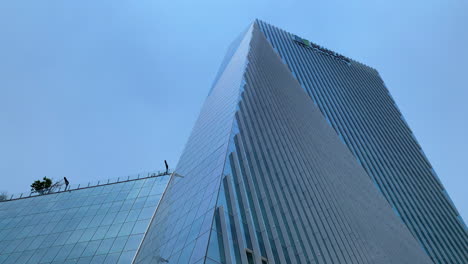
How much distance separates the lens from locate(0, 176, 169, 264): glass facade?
35094mm

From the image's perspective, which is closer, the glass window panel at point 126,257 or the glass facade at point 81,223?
the glass window panel at point 126,257

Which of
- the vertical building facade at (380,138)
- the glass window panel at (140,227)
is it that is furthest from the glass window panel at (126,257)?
the vertical building facade at (380,138)

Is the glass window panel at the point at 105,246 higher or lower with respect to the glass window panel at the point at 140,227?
lower

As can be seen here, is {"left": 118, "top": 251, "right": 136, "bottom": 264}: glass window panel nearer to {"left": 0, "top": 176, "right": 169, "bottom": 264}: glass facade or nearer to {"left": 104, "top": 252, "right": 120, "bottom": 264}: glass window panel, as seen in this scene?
{"left": 0, "top": 176, "right": 169, "bottom": 264}: glass facade

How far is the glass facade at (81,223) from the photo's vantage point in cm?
3509

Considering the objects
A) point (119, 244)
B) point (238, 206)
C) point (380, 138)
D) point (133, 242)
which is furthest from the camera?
point (380, 138)

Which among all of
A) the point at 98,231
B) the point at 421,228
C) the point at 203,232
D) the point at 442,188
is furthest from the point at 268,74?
the point at 442,188

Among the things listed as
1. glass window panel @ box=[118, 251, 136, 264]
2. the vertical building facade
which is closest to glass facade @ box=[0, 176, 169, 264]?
glass window panel @ box=[118, 251, 136, 264]

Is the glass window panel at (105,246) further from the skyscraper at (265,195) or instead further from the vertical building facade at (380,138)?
the vertical building facade at (380,138)

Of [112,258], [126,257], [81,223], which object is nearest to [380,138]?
[81,223]

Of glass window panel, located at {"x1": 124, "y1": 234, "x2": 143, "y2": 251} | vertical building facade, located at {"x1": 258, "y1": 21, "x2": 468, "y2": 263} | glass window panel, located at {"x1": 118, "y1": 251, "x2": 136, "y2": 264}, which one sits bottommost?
glass window panel, located at {"x1": 118, "y1": 251, "x2": 136, "y2": 264}

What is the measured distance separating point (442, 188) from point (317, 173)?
90971 millimetres

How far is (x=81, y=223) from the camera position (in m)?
40.7

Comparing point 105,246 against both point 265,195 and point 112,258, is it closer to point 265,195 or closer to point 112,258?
point 112,258
